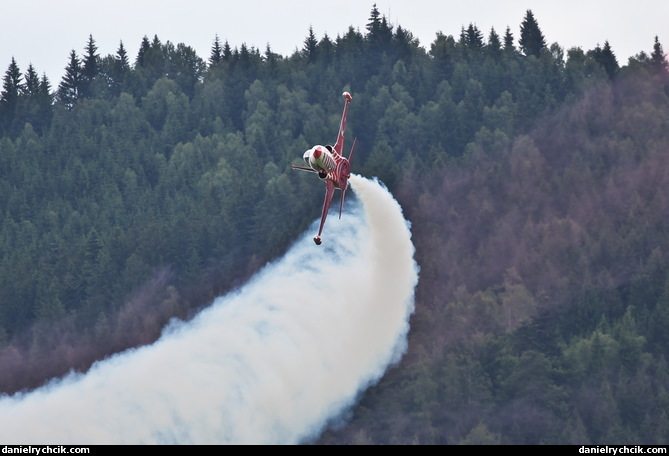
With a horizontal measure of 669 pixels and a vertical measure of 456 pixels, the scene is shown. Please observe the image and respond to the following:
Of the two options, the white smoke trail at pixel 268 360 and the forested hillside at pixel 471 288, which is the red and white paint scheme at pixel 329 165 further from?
the forested hillside at pixel 471 288

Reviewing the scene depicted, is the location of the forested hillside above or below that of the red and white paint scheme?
below

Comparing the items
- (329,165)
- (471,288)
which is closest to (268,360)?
(329,165)

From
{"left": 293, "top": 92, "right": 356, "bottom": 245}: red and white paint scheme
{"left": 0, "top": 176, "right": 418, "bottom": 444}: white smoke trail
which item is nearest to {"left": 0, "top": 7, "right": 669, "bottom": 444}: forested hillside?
{"left": 0, "top": 176, "right": 418, "bottom": 444}: white smoke trail

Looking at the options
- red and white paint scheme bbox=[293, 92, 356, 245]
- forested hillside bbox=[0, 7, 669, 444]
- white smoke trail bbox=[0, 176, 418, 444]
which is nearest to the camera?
red and white paint scheme bbox=[293, 92, 356, 245]

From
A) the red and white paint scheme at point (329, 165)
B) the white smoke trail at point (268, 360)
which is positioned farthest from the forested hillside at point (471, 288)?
the red and white paint scheme at point (329, 165)

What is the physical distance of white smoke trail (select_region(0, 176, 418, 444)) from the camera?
86125 mm

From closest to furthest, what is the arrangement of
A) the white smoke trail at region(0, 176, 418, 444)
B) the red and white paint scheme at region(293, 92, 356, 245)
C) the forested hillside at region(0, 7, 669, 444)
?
the red and white paint scheme at region(293, 92, 356, 245), the white smoke trail at region(0, 176, 418, 444), the forested hillside at region(0, 7, 669, 444)

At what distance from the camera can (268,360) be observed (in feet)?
312

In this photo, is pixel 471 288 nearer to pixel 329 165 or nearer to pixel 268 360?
pixel 268 360

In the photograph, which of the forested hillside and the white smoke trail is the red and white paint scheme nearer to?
the white smoke trail

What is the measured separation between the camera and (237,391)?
304 ft

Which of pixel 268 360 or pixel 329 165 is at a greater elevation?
pixel 329 165

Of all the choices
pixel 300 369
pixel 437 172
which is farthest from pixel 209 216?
pixel 300 369

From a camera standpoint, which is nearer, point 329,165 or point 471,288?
point 329,165
